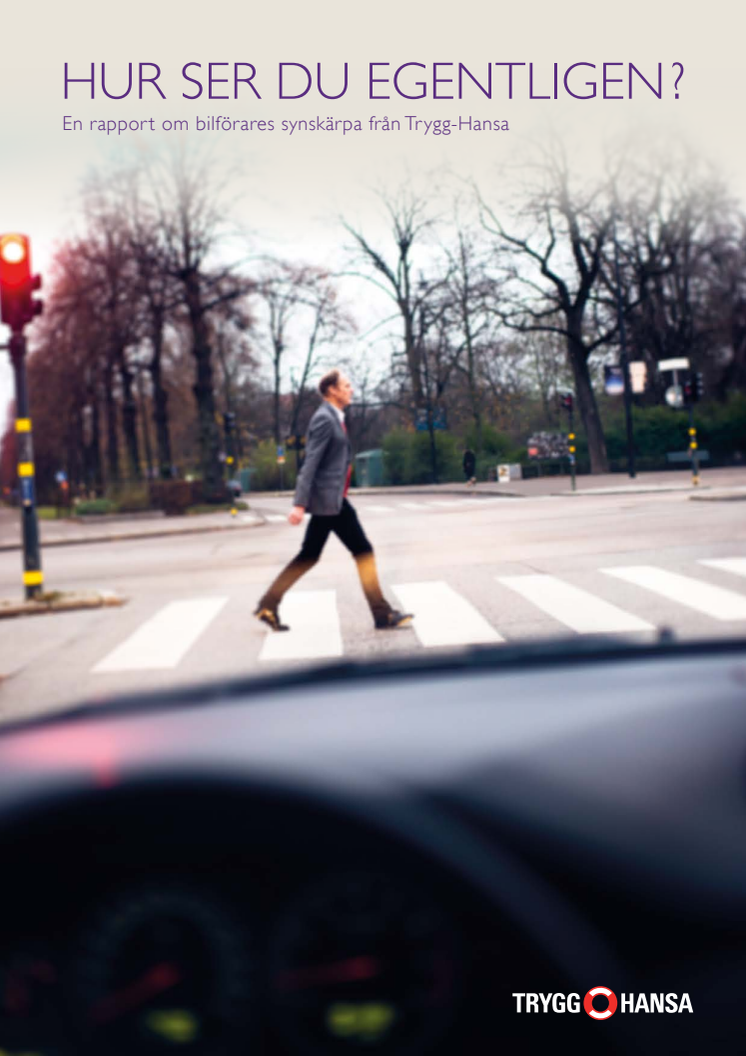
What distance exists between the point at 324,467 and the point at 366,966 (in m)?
7.49

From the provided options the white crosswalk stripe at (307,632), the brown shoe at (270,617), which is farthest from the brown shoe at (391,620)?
the brown shoe at (270,617)

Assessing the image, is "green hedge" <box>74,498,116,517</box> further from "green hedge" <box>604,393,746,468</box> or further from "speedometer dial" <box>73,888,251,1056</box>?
"speedometer dial" <box>73,888,251,1056</box>

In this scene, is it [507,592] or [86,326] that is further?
[86,326]

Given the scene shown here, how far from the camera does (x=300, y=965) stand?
1.53 meters

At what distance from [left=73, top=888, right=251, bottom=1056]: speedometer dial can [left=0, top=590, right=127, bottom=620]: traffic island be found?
10159mm

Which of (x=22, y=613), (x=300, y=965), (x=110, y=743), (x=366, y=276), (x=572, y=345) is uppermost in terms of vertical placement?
(x=366, y=276)

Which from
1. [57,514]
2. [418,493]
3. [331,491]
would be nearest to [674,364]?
[418,493]

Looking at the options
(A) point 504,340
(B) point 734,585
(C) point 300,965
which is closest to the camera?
(C) point 300,965

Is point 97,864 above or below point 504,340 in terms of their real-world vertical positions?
below

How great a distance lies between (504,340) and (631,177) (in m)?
7.16

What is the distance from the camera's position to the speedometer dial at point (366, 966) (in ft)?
4.92

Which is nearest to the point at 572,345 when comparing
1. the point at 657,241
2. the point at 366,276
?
the point at 657,241

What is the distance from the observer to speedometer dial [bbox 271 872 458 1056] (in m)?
1.50

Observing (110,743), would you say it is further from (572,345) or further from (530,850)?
(572,345)
